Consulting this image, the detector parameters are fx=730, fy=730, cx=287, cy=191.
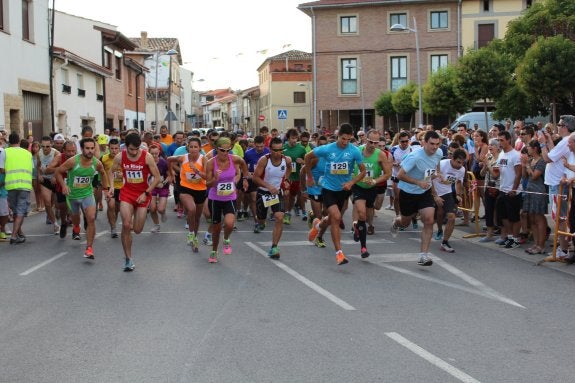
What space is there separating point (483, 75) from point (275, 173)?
20.8 m

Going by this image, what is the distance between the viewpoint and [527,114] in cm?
3081

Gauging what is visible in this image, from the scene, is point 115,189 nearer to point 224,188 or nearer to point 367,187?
point 224,188

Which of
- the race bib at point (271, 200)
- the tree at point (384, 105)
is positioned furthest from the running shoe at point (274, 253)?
the tree at point (384, 105)

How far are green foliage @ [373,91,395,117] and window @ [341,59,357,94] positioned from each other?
2571 mm

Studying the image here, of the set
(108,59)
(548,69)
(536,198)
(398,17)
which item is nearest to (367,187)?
(536,198)

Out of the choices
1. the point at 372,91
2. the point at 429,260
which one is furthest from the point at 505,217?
the point at 372,91

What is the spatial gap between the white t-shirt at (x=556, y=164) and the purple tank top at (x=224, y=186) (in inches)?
177

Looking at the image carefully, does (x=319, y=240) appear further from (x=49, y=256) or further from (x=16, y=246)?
(x=16, y=246)

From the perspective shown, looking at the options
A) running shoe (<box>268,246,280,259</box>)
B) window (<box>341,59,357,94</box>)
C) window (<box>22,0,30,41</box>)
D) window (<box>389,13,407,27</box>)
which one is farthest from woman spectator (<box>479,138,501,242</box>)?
window (<box>389,13,407,27</box>)

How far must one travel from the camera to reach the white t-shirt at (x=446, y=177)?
11959mm

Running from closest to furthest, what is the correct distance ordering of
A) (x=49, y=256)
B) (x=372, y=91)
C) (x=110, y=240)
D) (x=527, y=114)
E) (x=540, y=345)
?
1. (x=540, y=345)
2. (x=49, y=256)
3. (x=110, y=240)
4. (x=527, y=114)
5. (x=372, y=91)

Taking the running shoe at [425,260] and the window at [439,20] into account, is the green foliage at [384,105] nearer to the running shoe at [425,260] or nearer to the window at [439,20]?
the window at [439,20]

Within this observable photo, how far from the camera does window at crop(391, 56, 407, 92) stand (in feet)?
164

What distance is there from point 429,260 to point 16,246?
6719 millimetres
